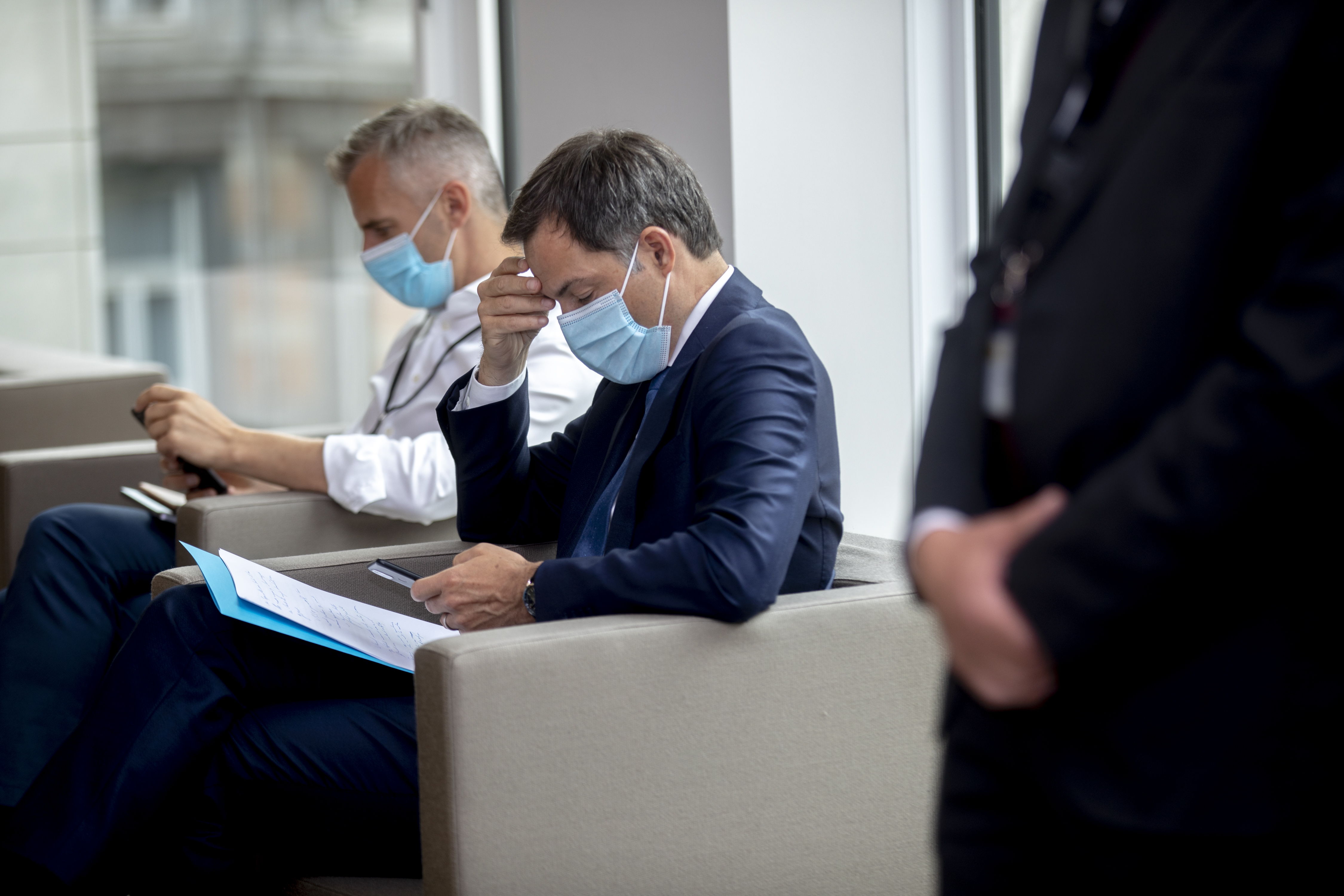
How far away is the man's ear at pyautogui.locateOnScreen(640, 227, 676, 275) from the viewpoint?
164 cm

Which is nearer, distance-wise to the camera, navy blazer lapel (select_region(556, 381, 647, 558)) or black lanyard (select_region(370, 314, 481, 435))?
navy blazer lapel (select_region(556, 381, 647, 558))

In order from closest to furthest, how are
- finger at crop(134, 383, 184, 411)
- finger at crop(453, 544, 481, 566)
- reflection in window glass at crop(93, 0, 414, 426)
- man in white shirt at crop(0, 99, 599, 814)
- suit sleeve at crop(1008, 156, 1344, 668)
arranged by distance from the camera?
suit sleeve at crop(1008, 156, 1344, 668), finger at crop(453, 544, 481, 566), man in white shirt at crop(0, 99, 599, 814), finger at crop(134, 383, 184, 411), reflection in window glass at crop(93, 0, 414, 426)

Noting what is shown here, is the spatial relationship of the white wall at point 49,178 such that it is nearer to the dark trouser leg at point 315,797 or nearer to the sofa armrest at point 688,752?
the dark trouser leg at point 315,797

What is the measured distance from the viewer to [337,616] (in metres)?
1.62

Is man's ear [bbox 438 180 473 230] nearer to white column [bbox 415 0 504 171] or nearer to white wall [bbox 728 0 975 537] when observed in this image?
white wall [bbox 728 0 975 537]

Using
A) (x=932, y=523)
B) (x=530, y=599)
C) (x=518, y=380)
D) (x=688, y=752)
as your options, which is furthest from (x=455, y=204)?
(x=932, y=523)

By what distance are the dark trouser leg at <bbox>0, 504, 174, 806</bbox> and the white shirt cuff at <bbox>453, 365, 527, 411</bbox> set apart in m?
0.67

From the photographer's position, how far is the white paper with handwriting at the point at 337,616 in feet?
5.09

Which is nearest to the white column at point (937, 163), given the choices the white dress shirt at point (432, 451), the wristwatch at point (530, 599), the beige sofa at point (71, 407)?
the white dress shirt at point (432, 451)

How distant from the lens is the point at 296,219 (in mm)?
12062

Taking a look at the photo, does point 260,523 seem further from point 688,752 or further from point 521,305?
point 688,752

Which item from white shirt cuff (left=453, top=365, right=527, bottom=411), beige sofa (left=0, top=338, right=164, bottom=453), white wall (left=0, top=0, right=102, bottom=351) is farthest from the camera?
white wall (left=0, top=0, right=102, bottom=351)

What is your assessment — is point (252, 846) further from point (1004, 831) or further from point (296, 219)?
point (296, 219)

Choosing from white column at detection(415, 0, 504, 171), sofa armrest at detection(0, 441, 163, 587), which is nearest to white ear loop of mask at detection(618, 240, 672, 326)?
sofa armrest at detection(0, 441, 163, 587)
